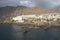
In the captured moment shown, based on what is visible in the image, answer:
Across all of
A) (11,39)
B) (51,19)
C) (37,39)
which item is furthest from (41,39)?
(51,19)

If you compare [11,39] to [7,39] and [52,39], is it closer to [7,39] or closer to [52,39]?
[7,39]

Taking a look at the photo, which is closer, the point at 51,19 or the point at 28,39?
the point at 28,39

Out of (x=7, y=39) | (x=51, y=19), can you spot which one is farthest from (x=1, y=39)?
(x=51, y=19)

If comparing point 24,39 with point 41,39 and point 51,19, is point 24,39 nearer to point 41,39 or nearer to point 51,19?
point 41,39

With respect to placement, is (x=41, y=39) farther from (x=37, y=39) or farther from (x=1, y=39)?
(x=1, y=39)

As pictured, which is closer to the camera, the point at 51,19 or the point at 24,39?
the point at 24,39

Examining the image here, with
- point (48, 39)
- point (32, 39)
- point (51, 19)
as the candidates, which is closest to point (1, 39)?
point (32, 39)

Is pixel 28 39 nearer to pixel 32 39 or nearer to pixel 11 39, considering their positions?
pixel 32 39

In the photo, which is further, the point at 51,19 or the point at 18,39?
the point at 51,19
